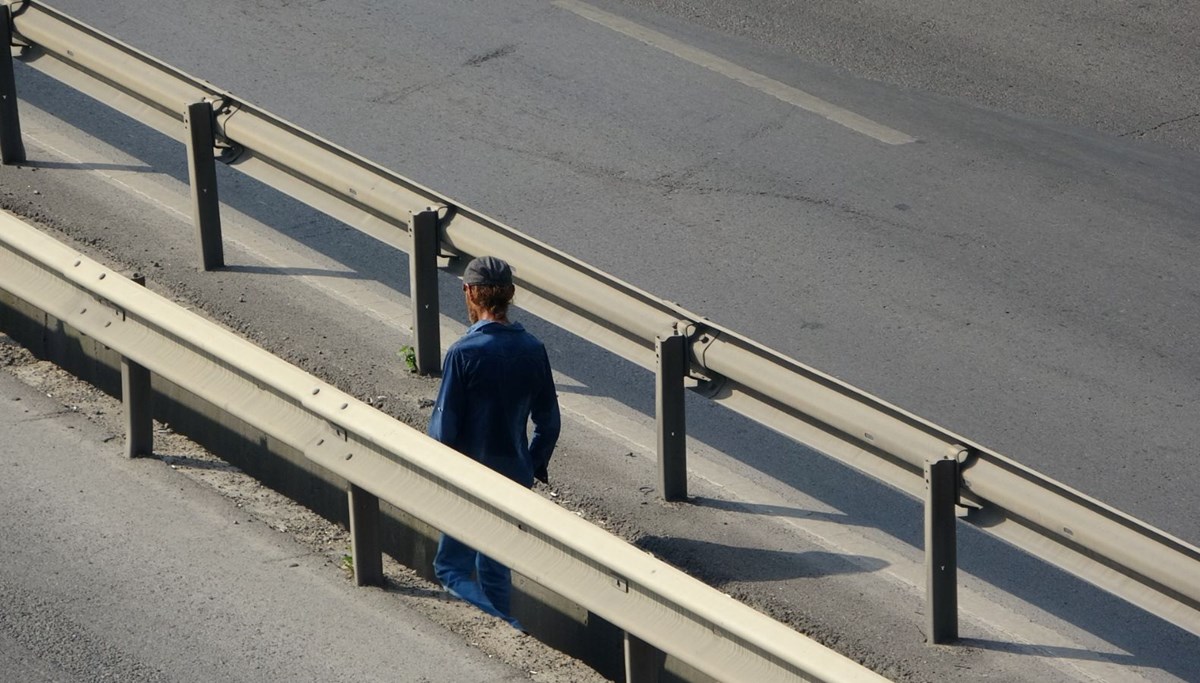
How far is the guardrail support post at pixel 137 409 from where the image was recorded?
6602mm

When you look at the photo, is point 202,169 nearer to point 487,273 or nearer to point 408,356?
point 408,356

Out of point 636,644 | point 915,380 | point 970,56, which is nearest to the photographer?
point 636,644

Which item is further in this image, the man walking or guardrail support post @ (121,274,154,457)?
guardrail support post @ (121,274,154,457)

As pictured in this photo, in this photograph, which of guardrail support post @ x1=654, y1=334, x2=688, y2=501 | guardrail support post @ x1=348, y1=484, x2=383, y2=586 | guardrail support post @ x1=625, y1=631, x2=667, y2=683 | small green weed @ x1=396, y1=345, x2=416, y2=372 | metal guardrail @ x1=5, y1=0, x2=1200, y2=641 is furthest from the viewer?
small green weed @ x1=396, y1=345, x2=416, y2=372

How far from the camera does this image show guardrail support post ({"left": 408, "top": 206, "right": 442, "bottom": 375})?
8055 millimetres

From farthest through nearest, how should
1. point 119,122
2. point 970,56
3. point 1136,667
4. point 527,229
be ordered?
point 970,56, point 119,122, point 527,229, point 1136,667

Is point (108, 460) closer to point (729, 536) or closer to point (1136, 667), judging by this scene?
point (729, 536)

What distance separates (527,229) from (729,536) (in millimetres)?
3406

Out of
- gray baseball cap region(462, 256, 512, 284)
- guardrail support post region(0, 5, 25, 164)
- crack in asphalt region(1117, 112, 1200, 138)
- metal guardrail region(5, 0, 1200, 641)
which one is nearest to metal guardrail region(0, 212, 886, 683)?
gray baseball cap region(462, 256, 512, 284)

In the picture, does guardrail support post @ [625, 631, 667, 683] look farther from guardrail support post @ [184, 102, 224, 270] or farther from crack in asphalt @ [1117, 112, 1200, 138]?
crack in asphalt @ [1117, 112, 1200, 138]

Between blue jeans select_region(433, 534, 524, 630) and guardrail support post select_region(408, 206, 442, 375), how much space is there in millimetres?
2137

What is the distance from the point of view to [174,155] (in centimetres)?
1059

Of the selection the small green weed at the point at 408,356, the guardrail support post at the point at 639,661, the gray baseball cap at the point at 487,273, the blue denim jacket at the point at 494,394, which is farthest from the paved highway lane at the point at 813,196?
the guardrail support post at the point at 639,661

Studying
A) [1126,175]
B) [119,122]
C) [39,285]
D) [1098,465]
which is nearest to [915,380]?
[1098,465]
